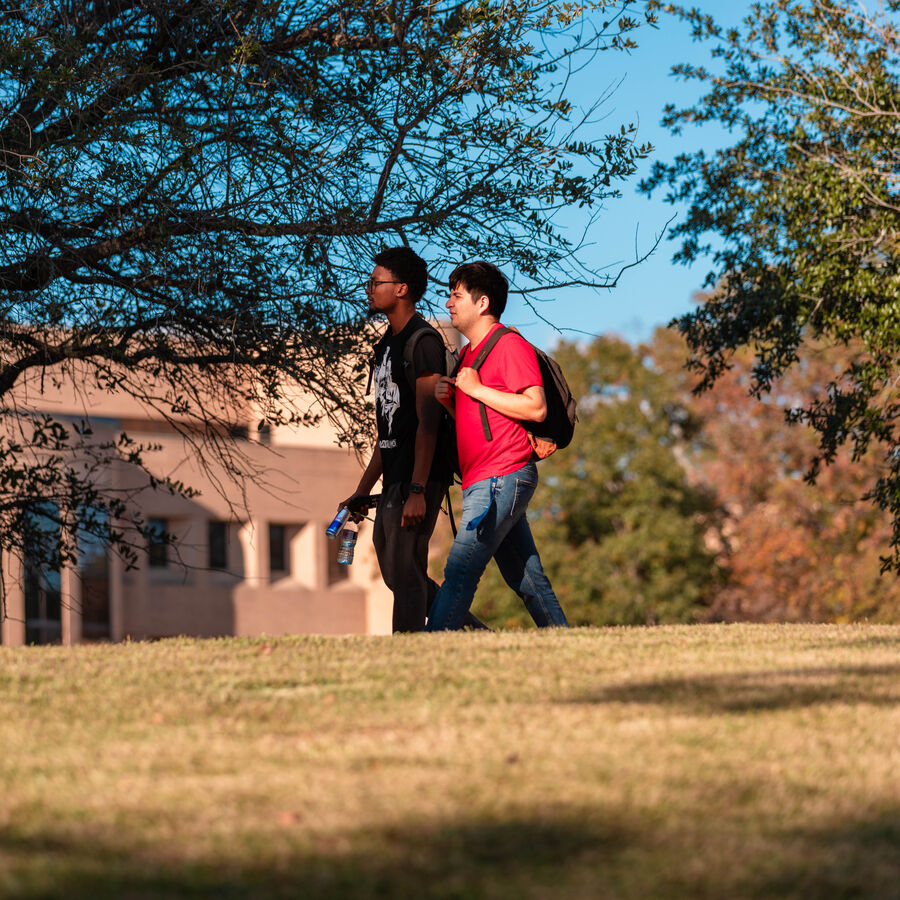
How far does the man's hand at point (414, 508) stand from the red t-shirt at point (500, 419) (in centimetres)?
24

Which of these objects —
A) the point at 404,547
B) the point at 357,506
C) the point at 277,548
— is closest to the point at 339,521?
the point at 357,506

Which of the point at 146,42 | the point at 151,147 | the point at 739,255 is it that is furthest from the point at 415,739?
the point at 739,255

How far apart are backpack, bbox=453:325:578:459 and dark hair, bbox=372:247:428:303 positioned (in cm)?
56

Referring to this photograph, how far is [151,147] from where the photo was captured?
840cm

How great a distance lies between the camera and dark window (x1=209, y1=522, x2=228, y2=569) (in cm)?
4047

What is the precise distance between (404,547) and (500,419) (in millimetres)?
875

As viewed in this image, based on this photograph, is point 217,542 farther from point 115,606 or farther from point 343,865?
point 343,865

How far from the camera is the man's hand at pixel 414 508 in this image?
6922 mm

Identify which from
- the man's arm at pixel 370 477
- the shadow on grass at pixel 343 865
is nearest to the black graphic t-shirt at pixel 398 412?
the man's arm at pixel 370 477

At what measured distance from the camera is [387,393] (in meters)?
7.17

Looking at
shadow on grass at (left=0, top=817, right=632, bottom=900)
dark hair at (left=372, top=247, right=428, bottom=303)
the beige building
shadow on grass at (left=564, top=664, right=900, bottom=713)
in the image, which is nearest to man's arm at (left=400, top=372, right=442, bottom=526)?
dark hair at (left=372, top=247, right=428, bottom=303)

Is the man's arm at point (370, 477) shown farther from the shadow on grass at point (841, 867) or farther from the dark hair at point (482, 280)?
the shadow on grass at point (841, 867)

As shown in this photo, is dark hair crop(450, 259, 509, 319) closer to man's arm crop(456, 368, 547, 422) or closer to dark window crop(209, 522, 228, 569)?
man's arm crop(456, 368, 547, 422)

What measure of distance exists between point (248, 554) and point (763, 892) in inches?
1585
